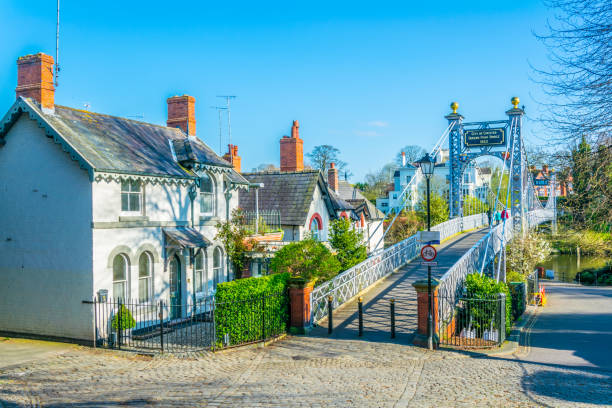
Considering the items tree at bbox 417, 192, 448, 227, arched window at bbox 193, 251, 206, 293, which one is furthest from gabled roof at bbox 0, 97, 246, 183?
tree at bbox 417, 192, 448, 227

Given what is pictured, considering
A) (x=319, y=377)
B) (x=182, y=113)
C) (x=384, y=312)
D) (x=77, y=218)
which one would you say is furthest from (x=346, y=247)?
(x=77, y=218)

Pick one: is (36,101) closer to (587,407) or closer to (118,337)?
(118,337)

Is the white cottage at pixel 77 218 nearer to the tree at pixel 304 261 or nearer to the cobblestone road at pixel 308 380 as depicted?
the cobblestone road at pixel 308 380

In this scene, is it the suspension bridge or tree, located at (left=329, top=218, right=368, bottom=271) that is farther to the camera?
tree, located at (left=329, top=218, right=368, bottom=271)

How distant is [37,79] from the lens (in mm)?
16547

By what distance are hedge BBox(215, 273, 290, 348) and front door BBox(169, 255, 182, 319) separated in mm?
5858

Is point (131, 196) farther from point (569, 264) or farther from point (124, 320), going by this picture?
point (569, 264)

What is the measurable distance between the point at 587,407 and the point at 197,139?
1851cm

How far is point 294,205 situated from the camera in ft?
85.8

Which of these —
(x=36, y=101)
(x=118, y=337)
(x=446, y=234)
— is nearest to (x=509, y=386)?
(x=118, y=337)

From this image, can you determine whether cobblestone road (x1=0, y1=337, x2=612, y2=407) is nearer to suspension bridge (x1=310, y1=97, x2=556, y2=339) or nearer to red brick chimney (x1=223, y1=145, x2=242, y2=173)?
suspension bridge (x1=310, y1=97, x2=556, y2=339)

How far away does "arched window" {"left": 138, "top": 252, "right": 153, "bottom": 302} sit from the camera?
17.2m

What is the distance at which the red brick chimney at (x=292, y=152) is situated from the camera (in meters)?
28.3

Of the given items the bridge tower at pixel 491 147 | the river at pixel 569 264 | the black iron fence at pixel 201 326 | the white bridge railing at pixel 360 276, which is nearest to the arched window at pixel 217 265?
the black iron fence at pixel 201 326
